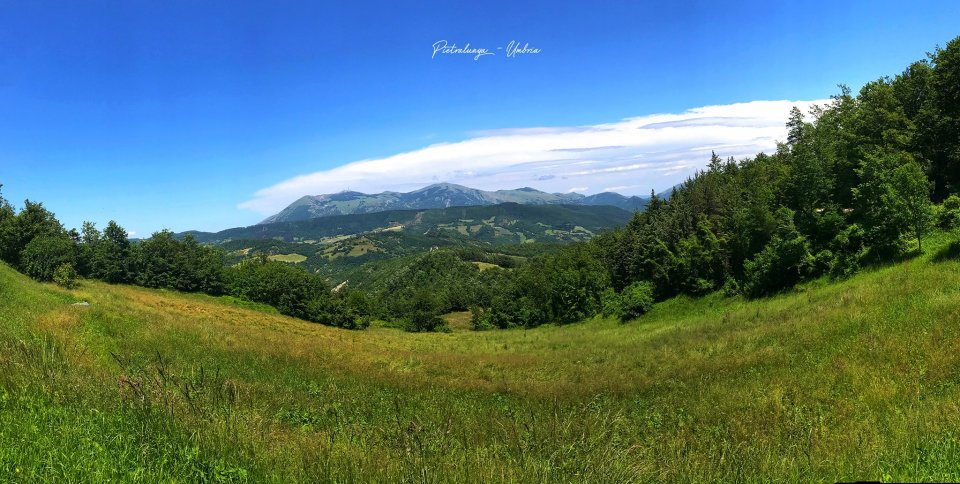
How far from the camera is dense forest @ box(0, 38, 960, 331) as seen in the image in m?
29.6

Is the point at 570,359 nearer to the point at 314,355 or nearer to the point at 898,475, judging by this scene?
the point at 314,355

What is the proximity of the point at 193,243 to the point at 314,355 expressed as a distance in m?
79.8

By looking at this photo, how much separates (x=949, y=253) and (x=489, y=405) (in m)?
25.8

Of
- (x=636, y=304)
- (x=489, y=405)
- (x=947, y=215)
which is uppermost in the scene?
(x=947, y=215)

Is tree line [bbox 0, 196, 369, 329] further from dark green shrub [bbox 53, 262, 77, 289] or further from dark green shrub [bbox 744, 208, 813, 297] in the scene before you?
dark green shrub [bbox 744, 208, 813, 297]

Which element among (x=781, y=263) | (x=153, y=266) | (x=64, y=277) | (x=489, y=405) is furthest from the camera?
(x=153, y=266)

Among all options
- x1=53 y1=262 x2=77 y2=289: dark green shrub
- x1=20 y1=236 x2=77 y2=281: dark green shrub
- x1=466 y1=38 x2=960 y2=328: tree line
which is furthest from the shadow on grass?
x1=20 y1=236 x2=77 y2=281: dark green shrub

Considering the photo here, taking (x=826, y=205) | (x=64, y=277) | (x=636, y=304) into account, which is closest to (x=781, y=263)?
(x=826, y=205)

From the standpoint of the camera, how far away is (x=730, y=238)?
155 feet

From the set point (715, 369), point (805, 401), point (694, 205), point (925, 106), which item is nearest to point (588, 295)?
point (694, 205)

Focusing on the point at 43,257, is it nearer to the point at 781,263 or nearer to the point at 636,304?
the point at 636,304

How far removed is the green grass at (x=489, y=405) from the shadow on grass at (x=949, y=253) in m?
0.25

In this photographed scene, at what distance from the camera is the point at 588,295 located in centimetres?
7275

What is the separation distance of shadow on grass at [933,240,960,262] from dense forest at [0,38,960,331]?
1.83 m
